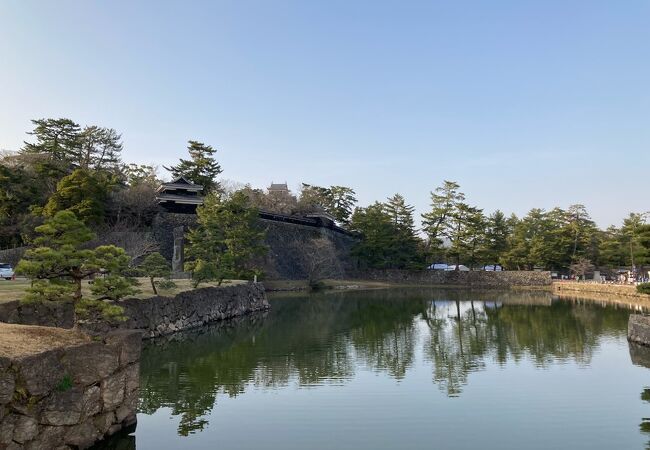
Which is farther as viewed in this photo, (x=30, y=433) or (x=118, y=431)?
(x=118, y=431)

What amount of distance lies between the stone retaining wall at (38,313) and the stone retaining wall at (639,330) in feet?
59.2

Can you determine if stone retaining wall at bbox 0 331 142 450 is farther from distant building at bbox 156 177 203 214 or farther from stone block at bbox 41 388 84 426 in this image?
distant building at bbox 156 177 203 214

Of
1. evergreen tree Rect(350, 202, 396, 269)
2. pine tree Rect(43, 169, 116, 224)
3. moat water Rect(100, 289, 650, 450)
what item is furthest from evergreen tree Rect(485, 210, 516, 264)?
pine tree Rect(43, 169, 116, 224)

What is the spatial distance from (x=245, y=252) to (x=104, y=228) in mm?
10318

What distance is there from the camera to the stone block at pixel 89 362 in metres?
6.55

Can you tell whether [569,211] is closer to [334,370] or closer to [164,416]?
[334,370]

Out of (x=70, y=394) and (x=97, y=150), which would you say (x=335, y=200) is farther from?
(x=70, y=394)

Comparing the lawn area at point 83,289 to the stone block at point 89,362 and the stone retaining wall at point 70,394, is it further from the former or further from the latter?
the stone block at point 89,362

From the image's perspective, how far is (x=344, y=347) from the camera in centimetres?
1559

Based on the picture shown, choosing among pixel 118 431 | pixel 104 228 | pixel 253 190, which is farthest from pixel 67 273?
pixel 253 190

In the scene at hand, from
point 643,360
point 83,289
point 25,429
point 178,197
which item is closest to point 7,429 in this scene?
point 25,429

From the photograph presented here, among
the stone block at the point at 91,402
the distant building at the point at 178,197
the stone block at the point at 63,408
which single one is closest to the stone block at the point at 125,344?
the stone block at the point at 91,402

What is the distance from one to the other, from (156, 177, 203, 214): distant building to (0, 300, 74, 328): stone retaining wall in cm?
2621

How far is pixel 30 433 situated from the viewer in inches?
230
